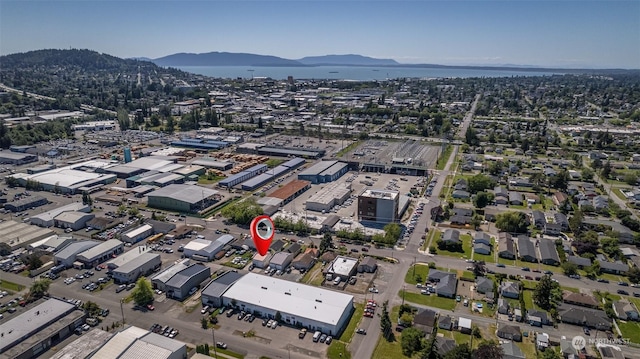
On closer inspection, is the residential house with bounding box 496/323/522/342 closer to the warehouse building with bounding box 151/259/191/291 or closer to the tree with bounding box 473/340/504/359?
the tree with bounding box 473/340/504/359

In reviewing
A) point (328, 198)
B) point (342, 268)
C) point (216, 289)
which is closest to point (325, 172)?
point (328, 198)

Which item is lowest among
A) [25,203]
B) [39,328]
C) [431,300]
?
[431,300]

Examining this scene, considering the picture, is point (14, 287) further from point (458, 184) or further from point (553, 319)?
point (458, 184)

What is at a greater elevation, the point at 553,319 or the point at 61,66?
the point at 61,66

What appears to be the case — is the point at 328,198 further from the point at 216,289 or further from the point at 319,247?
the point at 216,289

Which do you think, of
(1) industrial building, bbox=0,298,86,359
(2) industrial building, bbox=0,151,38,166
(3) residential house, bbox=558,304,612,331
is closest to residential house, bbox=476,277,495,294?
(3) residential house, bbox=558,304,612,331

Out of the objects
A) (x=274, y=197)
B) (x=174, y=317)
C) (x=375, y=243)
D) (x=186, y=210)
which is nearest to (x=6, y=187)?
(x=186, y=210)
